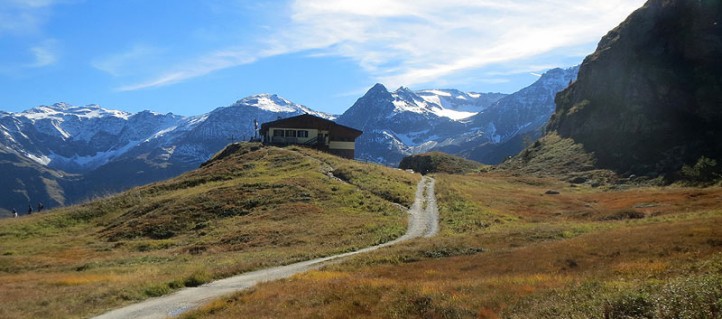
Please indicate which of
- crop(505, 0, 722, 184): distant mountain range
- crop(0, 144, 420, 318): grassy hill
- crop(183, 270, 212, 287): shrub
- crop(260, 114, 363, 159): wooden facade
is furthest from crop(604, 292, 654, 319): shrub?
crop(260, 114, 363, 159): wooden facade

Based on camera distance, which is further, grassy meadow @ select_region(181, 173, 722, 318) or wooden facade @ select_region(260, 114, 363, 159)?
wooden facade @ select_region(260, 114, 363, 159)

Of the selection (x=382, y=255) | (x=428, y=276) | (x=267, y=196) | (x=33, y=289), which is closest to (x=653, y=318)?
(x=428, y=276)

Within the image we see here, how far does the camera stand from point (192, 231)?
198 feet

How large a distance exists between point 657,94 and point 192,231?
131 m

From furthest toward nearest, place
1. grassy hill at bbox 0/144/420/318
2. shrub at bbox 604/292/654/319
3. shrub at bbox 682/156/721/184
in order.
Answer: shrub at bbox 682/156/721/184 < grassy hill at bbox 0/144/420/318 < shrub at bbox 604/292/654/319

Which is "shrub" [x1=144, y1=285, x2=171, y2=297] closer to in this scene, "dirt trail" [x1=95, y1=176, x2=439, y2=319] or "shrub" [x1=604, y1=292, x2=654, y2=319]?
"dirt trail" [x1=95, y1=176, x2=439, y2=319]

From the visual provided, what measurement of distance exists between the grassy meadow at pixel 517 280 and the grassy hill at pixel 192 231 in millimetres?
7669

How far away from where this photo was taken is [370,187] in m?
76.6

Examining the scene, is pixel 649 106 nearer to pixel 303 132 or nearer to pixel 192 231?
Answer: pixel 303 132

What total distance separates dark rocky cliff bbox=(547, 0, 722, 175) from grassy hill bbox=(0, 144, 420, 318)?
7159 centimetres

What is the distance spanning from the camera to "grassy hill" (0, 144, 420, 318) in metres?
29.9

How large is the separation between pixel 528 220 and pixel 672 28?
12112cm

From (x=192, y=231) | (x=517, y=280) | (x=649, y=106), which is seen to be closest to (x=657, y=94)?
(x=649, y=106)

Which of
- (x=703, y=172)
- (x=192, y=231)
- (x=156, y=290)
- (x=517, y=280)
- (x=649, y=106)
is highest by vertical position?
(x=649, y=106)
